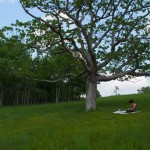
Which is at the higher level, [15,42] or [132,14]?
[132,14]

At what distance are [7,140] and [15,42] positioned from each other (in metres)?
19.8

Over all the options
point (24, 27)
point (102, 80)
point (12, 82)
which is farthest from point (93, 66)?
point (12, 82)

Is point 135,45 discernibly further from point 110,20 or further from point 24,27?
point 24,27

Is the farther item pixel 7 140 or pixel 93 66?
pixel 93 66

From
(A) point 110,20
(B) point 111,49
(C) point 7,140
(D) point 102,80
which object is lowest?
(C) point 7,140

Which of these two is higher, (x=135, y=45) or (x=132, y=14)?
(x=132, y=14)

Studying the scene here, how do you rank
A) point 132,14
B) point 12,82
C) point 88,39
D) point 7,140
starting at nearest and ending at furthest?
point 7,140 < point 88,39 < point 132,14 < point 12,82

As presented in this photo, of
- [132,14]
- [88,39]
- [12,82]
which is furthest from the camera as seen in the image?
[12,82]

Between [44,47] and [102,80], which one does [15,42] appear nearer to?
[44,47]

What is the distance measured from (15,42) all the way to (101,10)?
7803 millimetres

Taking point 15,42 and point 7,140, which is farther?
point 15,42

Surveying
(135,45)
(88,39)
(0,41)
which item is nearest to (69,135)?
(88,39)

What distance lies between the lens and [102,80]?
117 feet

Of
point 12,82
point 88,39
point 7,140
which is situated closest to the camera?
point 7,140
